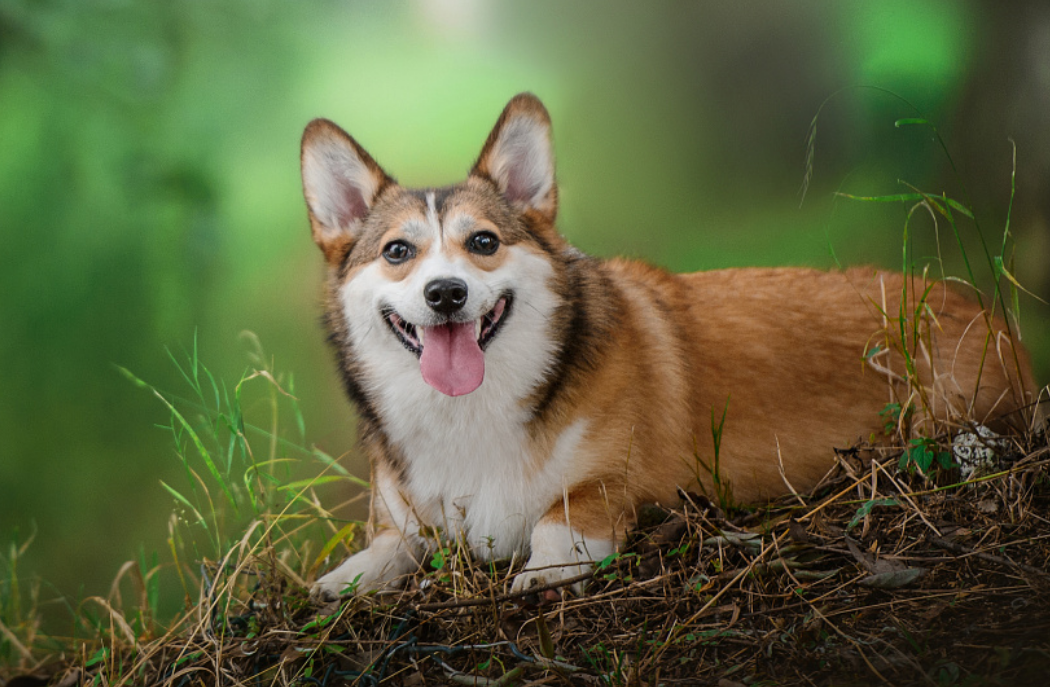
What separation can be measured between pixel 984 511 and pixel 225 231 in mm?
3301

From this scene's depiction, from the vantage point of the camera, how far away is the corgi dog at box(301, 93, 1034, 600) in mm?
2105

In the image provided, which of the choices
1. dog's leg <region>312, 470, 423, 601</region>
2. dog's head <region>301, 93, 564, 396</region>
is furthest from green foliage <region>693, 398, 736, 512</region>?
dog's leg <region>312, 470, 423, 601</region>

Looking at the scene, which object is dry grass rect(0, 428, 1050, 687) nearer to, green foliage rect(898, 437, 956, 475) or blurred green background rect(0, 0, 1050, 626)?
green foliage rect(898, 437, 956, 475)

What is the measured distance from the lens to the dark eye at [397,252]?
2180 millimetres

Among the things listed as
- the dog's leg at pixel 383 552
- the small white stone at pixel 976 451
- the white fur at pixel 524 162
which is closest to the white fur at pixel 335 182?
the white fur at pixel 524 162

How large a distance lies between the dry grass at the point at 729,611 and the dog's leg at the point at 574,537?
61 millimetres

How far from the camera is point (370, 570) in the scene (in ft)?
7.24

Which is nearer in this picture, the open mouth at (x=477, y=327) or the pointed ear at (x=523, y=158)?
the open mouth at (x=477, y=327)

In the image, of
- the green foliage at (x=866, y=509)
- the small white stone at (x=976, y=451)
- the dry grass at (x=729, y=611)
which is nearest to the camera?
the dry grass at (x=729, y=611)

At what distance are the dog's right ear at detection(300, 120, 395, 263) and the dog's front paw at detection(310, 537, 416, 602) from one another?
3.06ft

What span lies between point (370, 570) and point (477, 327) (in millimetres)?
804

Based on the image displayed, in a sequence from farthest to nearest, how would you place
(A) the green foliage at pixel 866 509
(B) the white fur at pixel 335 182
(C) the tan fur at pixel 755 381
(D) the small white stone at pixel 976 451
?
(B) the white fur at pixel 335 182 → (C) the tan fur at pixel 755 381 → (D) the small white stone at pixel 976 451 → (A) the green foliage at pixel 866 509

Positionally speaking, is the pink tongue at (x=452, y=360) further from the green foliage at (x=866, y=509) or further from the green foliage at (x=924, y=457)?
the green foliage at (x=924, y=457)

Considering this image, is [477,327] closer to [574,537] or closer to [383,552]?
[574,537]
